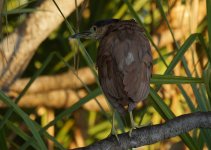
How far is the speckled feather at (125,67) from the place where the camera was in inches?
60.6

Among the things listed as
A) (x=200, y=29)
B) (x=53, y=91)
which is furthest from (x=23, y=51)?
(x=200, y=29)

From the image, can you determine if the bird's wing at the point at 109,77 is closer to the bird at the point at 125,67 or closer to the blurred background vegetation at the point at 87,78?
the bird at the point at 125,67

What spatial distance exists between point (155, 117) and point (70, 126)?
555 mm

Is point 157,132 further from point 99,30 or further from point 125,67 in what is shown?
point 99,30

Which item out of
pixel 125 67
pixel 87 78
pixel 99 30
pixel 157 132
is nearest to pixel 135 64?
pixel 125 67

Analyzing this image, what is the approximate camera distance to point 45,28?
262cm

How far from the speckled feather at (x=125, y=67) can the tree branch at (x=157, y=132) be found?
0.36ft

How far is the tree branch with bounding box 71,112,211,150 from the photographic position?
1.41m

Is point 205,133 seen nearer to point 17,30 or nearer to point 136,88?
point 136,88


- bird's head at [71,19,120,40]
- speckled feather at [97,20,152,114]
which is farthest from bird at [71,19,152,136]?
bird's head at [71,19,120,40]

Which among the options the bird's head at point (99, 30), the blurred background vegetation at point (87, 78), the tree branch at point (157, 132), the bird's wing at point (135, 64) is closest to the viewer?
the tree branch at point (157, 132)

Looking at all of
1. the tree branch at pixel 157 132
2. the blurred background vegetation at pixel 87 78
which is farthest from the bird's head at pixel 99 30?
the blurred background vegetation at pixel 87 78

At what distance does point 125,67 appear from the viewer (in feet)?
5.08

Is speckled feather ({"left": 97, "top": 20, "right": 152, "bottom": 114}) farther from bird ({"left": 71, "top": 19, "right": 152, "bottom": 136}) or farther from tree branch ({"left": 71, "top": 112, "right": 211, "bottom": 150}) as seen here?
tree branch ({"left": 71, "top": 112, "right": 211, "bottom": 150})
